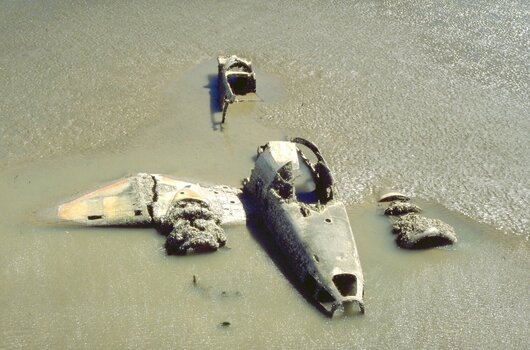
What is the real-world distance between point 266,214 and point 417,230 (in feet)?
9.64

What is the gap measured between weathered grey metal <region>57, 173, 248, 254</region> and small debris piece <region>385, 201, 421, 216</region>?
3.04 m

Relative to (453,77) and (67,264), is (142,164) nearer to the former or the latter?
(67,264)

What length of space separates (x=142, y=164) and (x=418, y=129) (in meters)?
6.93

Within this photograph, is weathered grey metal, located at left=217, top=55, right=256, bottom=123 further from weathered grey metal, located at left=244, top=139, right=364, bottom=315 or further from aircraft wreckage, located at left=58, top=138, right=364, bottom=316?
aircraft wreckage, located at left=58, top=138, right=364, bottom=316

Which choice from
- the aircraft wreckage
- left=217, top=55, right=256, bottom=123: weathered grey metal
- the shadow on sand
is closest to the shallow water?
the shadow on sand

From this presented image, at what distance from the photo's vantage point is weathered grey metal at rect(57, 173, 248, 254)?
35.9ft

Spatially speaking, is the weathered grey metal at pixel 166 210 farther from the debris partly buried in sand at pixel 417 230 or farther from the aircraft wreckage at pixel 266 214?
the debris partly buried in sand at pixel 417 230

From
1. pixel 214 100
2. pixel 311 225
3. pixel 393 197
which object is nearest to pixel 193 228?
pixel 311 225

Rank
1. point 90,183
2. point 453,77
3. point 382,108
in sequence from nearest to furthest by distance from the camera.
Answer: point 90,183 → point 382,108 → point 453,77

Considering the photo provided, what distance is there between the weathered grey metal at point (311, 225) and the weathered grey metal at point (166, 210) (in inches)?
32.6

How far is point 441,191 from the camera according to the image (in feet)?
43.9

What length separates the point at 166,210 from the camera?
1148 cm

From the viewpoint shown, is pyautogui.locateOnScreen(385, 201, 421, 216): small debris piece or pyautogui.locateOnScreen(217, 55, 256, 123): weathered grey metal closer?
pyautogui.locateOnScreen(385, 201, 421, 216): small debris piece

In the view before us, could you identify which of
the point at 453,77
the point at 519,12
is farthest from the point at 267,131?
the point at 519,12
